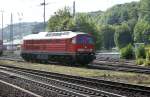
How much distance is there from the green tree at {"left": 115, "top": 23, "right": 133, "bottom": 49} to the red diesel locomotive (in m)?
85.4

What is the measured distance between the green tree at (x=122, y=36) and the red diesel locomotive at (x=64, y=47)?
3360 inches

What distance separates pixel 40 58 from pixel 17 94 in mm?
26354

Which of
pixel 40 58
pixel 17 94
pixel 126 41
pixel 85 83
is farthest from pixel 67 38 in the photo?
pixel 126 41

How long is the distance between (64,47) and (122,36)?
97741 millimetres

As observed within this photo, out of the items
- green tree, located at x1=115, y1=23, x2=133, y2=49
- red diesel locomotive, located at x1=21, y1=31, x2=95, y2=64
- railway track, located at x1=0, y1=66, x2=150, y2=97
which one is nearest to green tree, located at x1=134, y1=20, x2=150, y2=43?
green tree, located at x1=115, y1=23, x2=133, y2=49

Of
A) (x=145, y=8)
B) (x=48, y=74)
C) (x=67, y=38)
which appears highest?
(x=145, y=8)

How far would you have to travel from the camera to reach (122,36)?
13350 centimetres

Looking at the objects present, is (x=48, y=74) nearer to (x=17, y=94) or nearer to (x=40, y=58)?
(x=17, y=94)

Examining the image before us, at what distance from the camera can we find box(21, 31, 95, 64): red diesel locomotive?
35875 mm

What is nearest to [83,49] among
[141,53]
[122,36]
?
[141,53]

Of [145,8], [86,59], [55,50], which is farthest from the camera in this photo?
[145,8]

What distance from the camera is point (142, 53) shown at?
41.6 metres

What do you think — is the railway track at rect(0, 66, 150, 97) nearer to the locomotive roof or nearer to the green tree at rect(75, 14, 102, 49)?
the locomotive roof

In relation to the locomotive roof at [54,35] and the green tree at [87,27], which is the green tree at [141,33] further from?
the locomotive roof at [54,35]
